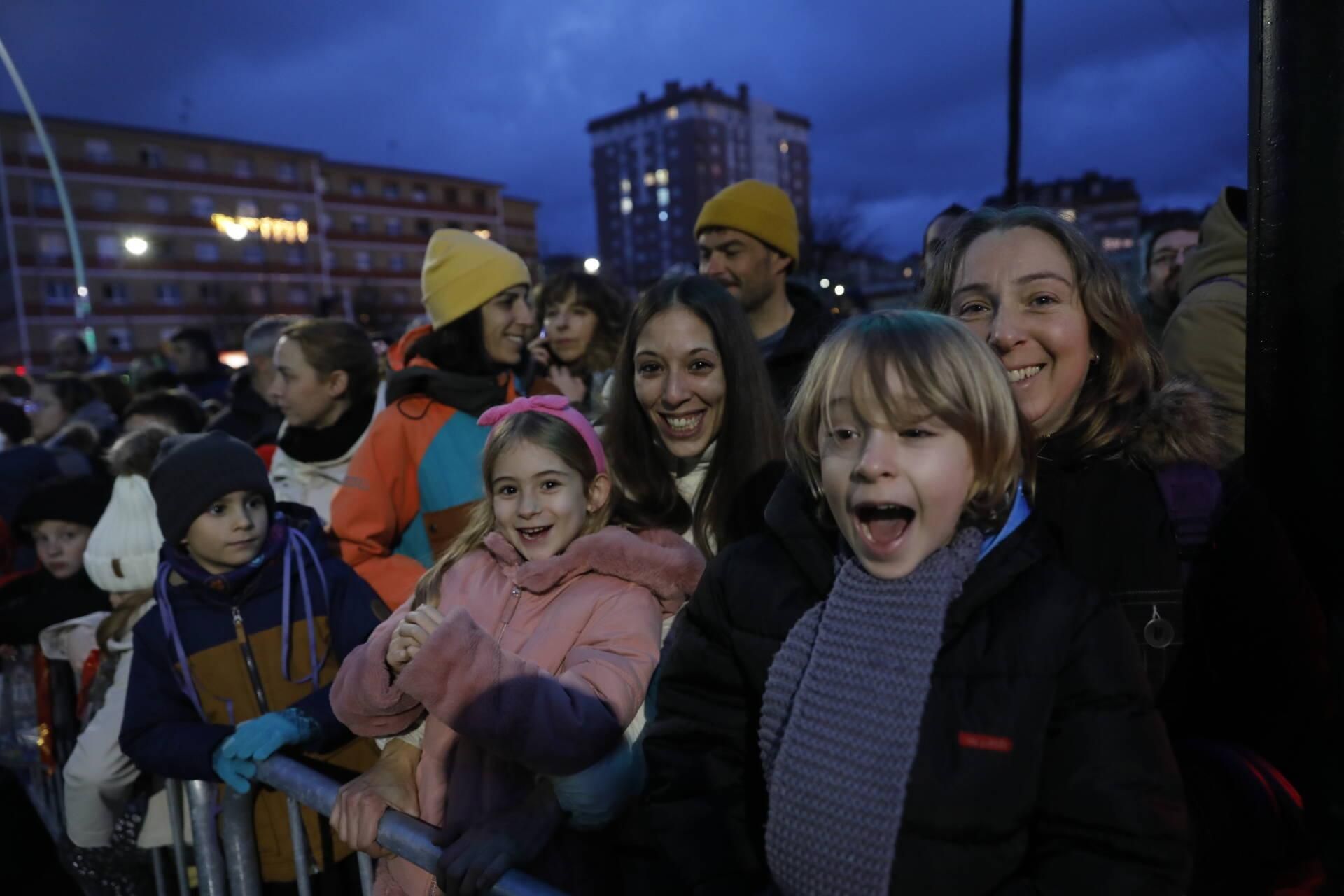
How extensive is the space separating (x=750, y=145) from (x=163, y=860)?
402 feet

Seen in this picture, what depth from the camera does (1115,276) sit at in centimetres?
188

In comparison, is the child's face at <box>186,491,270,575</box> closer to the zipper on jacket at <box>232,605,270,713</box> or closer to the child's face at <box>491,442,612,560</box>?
the zipper on jacket at <box>232,605,270,713</box>

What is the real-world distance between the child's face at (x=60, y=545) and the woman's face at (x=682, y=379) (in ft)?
9.84

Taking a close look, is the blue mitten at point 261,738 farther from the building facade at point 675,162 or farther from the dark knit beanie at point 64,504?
the building facade at point 675,162

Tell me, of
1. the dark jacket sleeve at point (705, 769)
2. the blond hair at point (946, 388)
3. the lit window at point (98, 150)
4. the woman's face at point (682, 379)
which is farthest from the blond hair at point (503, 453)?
the lit window at point (98, 150)

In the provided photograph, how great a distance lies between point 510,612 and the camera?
227cm

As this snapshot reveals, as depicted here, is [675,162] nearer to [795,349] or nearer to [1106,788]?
[795,349]

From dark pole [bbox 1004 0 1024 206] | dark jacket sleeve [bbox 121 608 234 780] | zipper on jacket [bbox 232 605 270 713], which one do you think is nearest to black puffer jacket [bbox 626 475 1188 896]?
dark jacket sleeve [bbox 121 608 234 780]

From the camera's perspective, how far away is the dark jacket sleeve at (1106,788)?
4.12ft

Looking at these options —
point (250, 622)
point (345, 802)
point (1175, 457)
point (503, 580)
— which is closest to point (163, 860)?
point (250, 622)

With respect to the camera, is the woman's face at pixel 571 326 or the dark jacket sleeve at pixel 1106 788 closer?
the dark jacket sleeve at pixel 1106 788

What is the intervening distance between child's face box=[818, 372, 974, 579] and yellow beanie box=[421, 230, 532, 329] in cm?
273

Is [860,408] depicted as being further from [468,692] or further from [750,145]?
[750,145]

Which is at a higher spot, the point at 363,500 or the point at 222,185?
the point at 222,185
